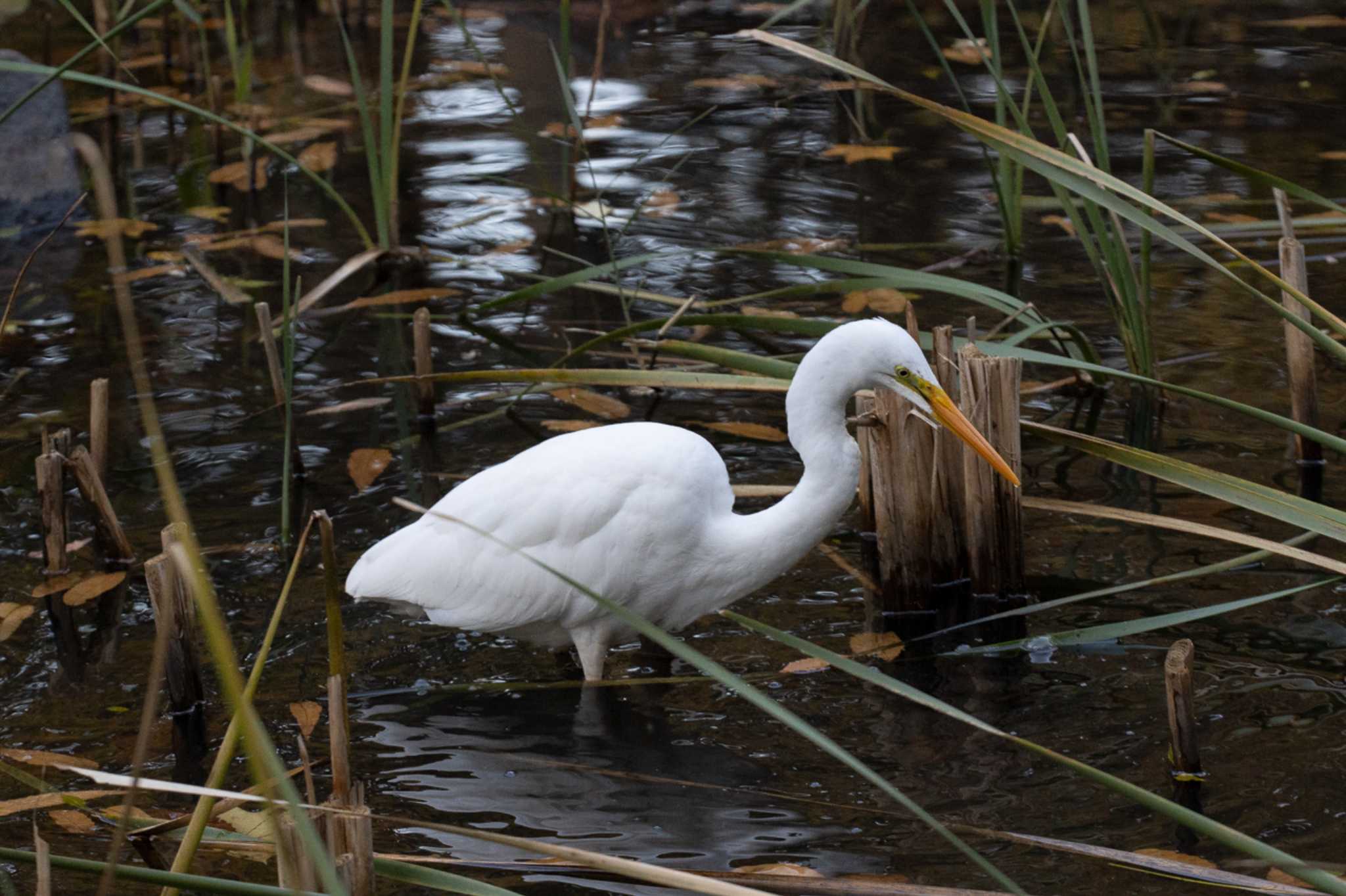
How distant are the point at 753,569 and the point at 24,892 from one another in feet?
5.77

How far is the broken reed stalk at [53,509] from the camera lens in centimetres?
405

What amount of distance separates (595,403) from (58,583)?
1.96 meters

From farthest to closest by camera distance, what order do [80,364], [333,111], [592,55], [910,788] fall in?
1. [592,55]
2. [333,111]
3. [80,364]
4. [910,788]

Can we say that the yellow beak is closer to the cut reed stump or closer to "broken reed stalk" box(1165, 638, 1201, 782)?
the cut reed stump

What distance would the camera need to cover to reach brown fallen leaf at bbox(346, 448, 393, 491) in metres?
4.86

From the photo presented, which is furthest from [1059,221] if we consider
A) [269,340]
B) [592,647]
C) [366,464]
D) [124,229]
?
[124,229]

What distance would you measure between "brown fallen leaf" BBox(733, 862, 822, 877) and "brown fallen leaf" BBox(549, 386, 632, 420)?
8.26 ft

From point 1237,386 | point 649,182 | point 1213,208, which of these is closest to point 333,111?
point 649,182

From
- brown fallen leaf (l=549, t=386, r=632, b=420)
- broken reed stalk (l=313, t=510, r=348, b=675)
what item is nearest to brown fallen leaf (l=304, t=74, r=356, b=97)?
brown fallen leaf (l=549, t=386, r=632, b=420)

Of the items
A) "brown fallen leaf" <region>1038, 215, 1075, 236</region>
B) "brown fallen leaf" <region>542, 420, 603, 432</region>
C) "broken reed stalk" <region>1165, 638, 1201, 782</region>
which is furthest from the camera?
"brown fallen leaf" <region>1038, 215, 1075, 236</region>

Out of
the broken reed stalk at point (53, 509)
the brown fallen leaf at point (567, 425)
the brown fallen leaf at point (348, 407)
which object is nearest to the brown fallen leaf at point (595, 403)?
the brown fallen leaf at point (567, 425)

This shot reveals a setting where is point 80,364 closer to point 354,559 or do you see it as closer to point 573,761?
point 354,559

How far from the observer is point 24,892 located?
9.82 ft

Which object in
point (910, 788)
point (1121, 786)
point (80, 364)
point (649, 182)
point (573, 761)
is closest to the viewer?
point (1121, 786)
